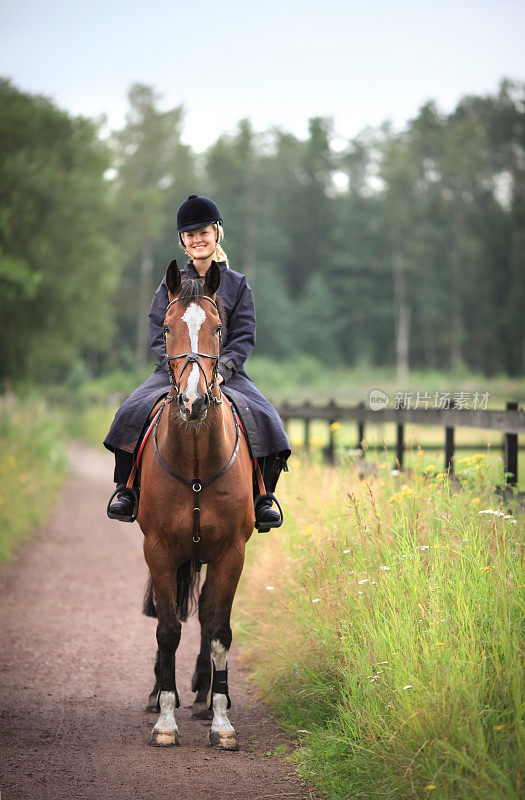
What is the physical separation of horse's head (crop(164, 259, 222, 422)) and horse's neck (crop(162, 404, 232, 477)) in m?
0.24

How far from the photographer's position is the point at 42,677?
19.1 feet

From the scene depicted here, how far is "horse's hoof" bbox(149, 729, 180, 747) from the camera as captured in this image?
452 cm

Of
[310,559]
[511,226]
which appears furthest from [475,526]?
[511,226]

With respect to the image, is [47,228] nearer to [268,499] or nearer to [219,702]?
[268,499]

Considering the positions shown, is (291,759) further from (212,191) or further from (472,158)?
(212,191)

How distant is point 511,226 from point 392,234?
353 inches

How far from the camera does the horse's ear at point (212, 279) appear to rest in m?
4.46

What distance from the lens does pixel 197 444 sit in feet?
15.0

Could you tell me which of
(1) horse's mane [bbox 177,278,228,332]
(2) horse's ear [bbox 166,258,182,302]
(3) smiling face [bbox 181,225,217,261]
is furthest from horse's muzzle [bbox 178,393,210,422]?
(3) smiling face [bbox 181,225,217,261]

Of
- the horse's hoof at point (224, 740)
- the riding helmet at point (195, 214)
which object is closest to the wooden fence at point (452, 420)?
the riding helmet at point (195, 214)

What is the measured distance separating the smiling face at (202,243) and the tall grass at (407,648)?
6.53 feet

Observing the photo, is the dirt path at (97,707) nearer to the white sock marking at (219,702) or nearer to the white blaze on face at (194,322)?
the white sock marking at (219,702)

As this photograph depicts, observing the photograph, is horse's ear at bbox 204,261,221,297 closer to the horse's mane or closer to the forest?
the horse's mane

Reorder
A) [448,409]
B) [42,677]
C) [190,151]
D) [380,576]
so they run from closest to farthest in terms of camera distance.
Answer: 1. [380,576]
2. [42,677]
3. [448,409]
4. [190,151]
